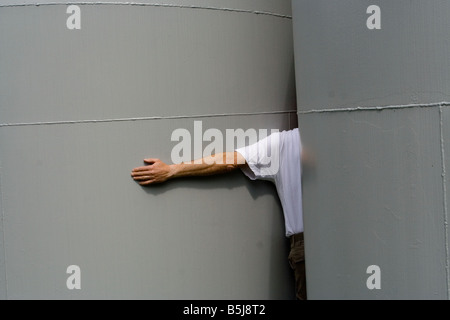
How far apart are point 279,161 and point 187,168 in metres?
0.67

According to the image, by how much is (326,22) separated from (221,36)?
1.01 metres

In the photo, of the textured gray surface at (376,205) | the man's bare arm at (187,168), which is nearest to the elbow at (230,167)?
the man's bare arm at (187,168)

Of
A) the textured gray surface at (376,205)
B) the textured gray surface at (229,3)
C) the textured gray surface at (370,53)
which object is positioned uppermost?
the textured gray surface at (229,3)

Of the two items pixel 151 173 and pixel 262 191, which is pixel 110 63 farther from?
pixel 262 191

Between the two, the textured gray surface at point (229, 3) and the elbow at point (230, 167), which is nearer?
the textured gray surface at point (229, 3)

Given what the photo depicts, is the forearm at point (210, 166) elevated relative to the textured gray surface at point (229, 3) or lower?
lower

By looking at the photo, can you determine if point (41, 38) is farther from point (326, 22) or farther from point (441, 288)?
point (441, 288)

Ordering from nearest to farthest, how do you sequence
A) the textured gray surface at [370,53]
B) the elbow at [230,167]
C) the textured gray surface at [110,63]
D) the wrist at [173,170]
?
the textured gray surface at [370,53] < the textured gray surface at [110,63] < the wrist at [173,170] < the elbow at [230,167]

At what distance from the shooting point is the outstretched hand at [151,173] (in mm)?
4168

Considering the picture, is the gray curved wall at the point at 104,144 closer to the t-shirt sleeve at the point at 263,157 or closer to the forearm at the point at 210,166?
the forearm at the point at 210,166

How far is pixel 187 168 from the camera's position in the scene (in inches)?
167

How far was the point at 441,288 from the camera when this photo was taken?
10.3 ft

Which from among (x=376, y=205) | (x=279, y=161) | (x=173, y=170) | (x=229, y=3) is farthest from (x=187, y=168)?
(x=376, y=205)
